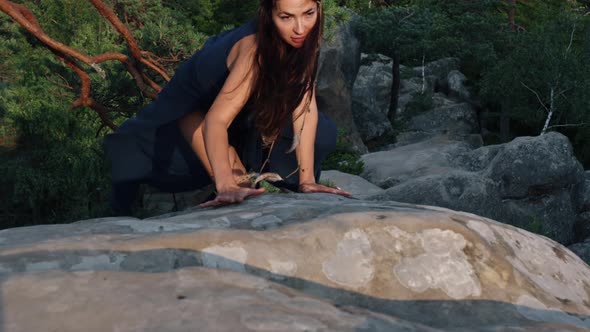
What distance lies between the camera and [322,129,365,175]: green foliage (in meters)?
15.3

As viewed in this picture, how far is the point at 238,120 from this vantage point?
386cm

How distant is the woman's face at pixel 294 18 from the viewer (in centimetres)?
314

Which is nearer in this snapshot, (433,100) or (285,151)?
(285,151)

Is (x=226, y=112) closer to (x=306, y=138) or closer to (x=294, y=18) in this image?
(x=294, y=18)

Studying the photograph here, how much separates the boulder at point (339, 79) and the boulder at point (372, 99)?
2719 mm

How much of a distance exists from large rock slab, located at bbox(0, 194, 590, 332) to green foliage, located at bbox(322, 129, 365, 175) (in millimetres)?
12858

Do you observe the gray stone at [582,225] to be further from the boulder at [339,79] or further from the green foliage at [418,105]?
the green foliage at [418,105]

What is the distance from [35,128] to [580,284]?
17.2 ft

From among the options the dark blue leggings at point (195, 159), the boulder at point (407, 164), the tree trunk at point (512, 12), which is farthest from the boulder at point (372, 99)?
the dark blue leggings at point (195, 159)

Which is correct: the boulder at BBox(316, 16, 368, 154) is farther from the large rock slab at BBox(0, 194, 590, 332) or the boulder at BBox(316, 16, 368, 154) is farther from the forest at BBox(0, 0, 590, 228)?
the large rock slab at BBox(0, 194, 590, 332)

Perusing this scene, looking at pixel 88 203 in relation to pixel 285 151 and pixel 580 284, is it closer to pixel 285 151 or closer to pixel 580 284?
pixel 285 151

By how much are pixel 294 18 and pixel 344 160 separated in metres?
12.8

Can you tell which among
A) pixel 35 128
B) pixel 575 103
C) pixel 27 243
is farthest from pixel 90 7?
pixel 575 103

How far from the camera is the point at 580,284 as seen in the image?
2262 mm
